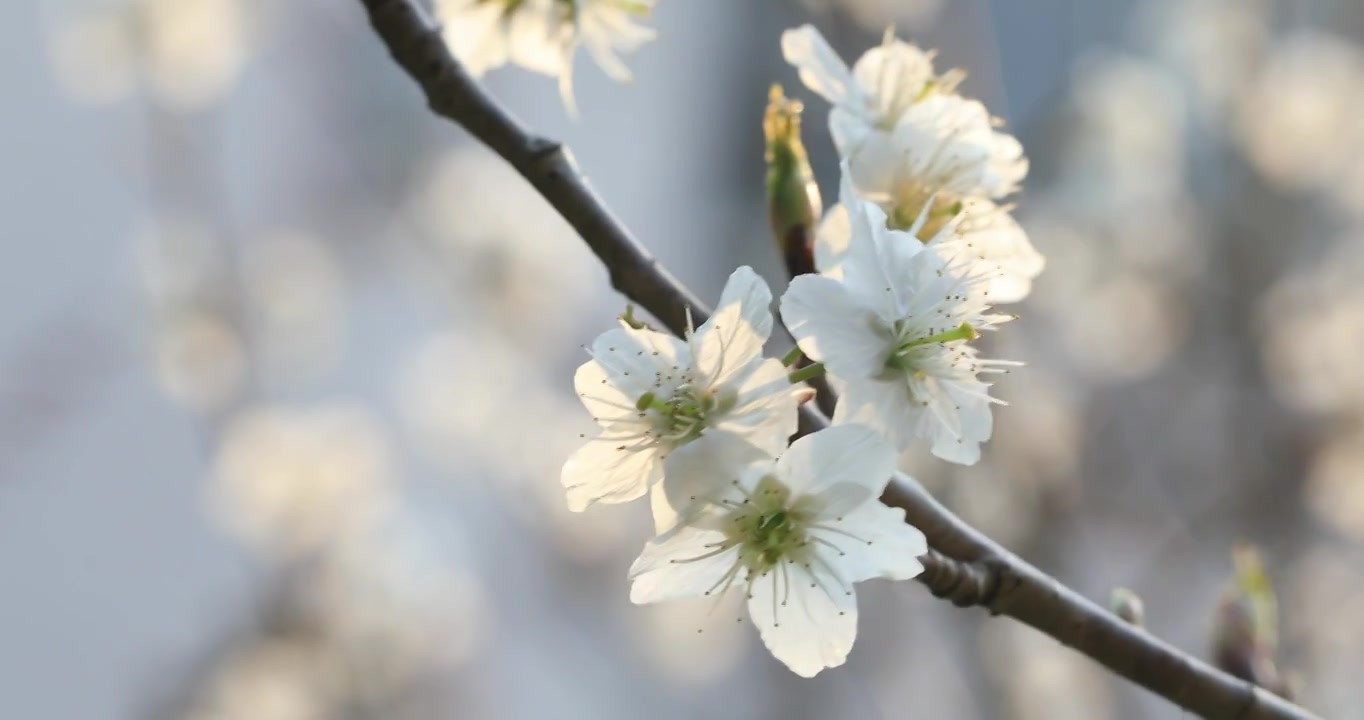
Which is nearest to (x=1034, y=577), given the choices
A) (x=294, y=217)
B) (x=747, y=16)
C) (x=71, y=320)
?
(x=294, y=217)

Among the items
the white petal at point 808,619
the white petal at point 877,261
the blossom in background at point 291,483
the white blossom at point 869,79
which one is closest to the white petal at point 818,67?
the white blossom at point 869,79

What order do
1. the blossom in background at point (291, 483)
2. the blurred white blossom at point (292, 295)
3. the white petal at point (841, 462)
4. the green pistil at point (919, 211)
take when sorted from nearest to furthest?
the white petal at point (841, 462) → the green pistil at point (919, 211) → the blossom in background at point (291, 483) → the blurred white blossom at point (292, 295)

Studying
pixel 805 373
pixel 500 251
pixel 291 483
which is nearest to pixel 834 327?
pixel 805 373

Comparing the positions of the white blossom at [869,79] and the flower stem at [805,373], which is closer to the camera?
the flower stem at [805,373]

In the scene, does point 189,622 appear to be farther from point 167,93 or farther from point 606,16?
point 606,16

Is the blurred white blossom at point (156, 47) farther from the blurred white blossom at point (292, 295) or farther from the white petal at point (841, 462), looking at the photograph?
the white petal at point (841, 462)

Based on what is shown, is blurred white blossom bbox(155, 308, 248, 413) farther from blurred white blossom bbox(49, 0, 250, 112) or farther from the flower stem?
the flower stem

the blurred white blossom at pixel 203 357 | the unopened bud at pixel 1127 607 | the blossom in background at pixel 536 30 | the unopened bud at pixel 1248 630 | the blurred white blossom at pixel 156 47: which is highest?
the blurred white blossom at pixel 156 47

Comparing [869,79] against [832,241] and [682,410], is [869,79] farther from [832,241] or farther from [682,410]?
[682,410]

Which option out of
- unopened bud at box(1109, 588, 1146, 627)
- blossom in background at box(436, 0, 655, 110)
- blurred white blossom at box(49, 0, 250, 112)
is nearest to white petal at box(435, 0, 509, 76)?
blossom in background at box(436, 0, 655, 110)
